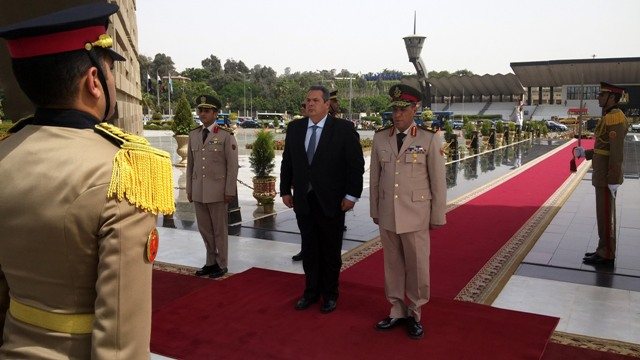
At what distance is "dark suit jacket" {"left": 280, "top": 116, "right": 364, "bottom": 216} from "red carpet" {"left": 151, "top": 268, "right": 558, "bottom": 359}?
844 mm

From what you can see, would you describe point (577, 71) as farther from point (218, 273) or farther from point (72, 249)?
point (72, 249)

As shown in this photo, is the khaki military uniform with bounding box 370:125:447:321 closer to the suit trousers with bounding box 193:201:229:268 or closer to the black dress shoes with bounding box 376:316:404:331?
the black dress shoes with bounding box 376:316:404:331

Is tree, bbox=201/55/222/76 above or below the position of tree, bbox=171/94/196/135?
above

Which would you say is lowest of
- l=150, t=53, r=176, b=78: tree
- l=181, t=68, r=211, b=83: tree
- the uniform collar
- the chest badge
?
the chest badge

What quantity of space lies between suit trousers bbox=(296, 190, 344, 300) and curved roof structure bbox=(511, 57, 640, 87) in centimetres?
6309

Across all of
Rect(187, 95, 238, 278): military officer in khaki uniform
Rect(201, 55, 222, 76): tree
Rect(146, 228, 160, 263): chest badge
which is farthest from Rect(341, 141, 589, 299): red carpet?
Rect(201, 55, 222, 76): tree

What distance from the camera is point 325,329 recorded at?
3.64 meters

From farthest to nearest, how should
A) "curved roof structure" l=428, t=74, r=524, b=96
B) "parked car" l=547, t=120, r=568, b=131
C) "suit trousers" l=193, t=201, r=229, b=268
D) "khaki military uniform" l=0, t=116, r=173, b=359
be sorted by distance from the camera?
"curved roof structure" l=428, t=74, r=524, b=96 → "parked car" l=547, t=120, r=568, b=131 → "suit trousers" l=193, t=201, r=229, b=268 → "khaki military uniform" l=0, t=116, r=173, b=359

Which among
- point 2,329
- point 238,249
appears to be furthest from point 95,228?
point 238,249

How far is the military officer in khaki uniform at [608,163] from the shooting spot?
501 cm

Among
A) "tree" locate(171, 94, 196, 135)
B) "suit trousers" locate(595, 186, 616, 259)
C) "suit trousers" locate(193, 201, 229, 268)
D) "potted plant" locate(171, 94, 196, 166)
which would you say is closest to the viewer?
"suit trousers" locate(193, 201, 229, 268)

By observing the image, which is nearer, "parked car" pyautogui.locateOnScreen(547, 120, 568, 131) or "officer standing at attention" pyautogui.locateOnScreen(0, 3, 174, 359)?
"officer standing at attention" pyautogui.locateOnScreen(0, 3, 174, 359)

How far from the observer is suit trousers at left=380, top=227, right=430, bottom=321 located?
355cm

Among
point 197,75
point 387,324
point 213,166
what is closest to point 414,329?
point 387,324
